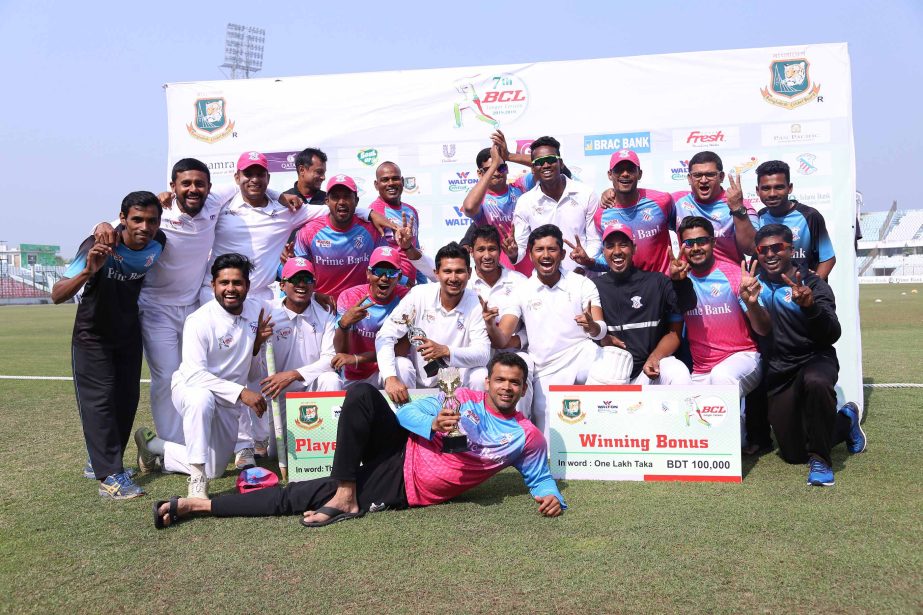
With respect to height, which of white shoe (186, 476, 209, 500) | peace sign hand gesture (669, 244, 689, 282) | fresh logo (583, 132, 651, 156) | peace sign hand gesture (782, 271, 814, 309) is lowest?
white shoe (186, 476, 209, 500)

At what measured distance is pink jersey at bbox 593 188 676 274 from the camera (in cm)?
661

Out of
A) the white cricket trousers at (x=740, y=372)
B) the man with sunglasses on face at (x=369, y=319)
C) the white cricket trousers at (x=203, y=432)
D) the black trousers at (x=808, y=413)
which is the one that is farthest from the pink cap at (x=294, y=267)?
the black trousers at (x=808, y=413)

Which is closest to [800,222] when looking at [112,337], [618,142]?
[618,142]

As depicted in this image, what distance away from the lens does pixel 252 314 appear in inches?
219

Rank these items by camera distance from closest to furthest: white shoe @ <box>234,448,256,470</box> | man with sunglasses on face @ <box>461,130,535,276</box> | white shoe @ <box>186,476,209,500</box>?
white shoe @ <box>186,476,209,500</box> < white shoe @ <box>234,448,256,470</box> < man with sunglasses on face @ <box>461,130,535,276</box>

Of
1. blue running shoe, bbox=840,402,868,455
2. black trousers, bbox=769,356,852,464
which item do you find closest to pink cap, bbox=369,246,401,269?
black trousers, bbox=769,356,852,464

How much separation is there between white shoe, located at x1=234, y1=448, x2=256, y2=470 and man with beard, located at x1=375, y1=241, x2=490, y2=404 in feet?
4.35

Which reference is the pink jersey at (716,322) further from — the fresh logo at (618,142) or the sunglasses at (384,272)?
the fresh logo at (618,142)

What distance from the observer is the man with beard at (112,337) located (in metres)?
5.13

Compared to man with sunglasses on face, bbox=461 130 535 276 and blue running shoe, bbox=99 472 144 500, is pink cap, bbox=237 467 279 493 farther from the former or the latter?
man with sunglasses on face, bbox=461 130 535 276

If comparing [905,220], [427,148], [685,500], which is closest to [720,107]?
[427,148]

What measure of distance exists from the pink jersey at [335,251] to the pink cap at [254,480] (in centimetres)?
198

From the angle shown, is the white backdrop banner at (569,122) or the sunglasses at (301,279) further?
the white backdrop banner at (569,122)

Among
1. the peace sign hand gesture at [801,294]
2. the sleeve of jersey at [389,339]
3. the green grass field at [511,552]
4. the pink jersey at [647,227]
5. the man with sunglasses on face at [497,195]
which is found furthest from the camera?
the man with sunglasses on face at [497,195]
